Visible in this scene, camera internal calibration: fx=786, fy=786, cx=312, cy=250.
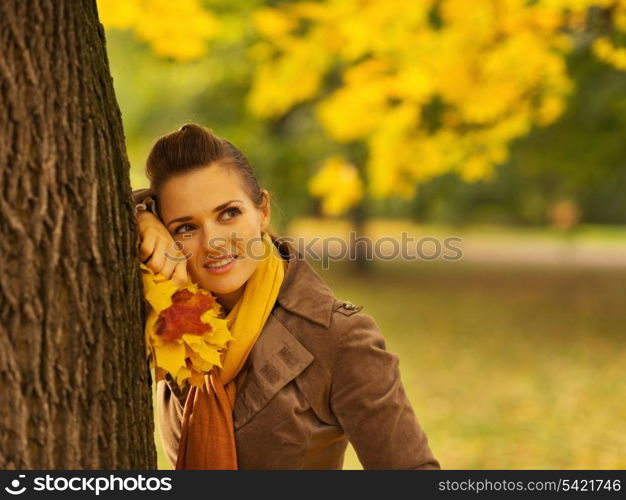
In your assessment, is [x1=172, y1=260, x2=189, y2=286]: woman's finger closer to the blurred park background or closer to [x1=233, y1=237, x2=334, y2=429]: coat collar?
[x1=233, y1=237, x2=334, y2=429]: coat collar

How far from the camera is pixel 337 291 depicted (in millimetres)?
16812

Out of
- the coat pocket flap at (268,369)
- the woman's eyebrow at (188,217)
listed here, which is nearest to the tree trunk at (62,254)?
the woman's eyebrow at (188,217)

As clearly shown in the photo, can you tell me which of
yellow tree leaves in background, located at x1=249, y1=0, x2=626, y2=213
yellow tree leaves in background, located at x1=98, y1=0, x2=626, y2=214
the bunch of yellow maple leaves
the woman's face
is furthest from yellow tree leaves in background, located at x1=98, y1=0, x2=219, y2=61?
the bunch of yellow maple leaves

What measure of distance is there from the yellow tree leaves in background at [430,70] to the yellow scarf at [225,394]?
372 centimetres

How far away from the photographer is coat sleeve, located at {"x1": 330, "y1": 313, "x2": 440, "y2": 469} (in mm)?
2029

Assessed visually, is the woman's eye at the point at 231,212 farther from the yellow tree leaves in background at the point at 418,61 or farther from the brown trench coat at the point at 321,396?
the yellow tree leaves in background at the point at 418,61

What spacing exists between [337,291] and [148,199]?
14.7 meters

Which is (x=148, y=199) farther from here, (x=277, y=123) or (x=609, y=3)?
(x=277, y=123)

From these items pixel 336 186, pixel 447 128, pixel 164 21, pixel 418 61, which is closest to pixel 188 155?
pixel 164 21

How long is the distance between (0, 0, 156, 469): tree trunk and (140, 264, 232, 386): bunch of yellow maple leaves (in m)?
0.08

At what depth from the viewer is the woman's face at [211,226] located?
83.4 inches

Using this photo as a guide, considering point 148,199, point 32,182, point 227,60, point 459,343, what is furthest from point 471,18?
point 227,60

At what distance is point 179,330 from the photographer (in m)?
2.01

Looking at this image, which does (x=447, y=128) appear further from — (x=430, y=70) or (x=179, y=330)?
(x=179, y=330)
